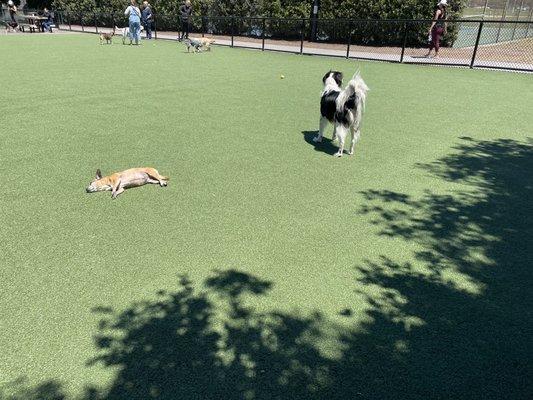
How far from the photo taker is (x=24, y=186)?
15.7ft

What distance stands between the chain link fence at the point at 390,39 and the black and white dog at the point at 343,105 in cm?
1131

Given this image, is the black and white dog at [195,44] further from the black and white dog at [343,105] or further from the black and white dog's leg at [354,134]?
the black and white dog's leg at [354,134]


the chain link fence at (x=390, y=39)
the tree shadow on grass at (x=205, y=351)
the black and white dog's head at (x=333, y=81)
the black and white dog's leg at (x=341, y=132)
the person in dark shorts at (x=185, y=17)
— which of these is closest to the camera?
the tree shadow on grass at (x=205, y=351)

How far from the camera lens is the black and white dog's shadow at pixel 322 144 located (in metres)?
6.46

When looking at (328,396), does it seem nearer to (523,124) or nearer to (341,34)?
Answer: (523,124)

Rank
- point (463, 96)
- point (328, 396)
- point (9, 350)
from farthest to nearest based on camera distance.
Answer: point (463, 96)
point (9, 350)
point (328, 396)

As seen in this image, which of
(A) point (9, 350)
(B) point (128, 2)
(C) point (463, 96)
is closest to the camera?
(A) point (9, 350)

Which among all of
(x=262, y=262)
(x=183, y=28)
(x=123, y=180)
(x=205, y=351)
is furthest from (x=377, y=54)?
(x=205, y=351)

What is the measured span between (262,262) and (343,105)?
3.06 m

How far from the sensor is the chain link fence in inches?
661

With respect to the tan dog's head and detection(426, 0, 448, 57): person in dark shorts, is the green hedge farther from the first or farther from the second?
the tan dog's head

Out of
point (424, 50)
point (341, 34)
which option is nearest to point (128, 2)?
point (341, 34)

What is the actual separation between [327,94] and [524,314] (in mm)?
4135

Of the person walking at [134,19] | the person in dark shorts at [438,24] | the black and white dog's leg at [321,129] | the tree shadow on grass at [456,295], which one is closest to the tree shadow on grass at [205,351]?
the tree shadow on grass at [456,295]
